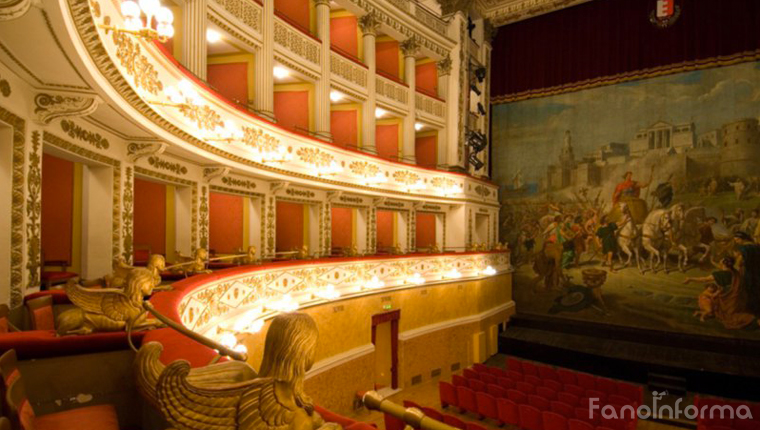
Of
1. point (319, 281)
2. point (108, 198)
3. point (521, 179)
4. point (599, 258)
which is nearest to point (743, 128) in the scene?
point (599, 258)

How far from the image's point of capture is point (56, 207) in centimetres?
834

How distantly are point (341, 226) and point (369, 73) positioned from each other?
560cm

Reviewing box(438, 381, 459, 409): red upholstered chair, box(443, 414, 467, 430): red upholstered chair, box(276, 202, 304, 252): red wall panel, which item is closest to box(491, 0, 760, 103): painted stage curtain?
box(276, 202, 304, 252): red wall panel

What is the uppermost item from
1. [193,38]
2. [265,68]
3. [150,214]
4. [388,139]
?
[265,68]

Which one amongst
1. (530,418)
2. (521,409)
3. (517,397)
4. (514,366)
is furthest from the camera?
(514,366)

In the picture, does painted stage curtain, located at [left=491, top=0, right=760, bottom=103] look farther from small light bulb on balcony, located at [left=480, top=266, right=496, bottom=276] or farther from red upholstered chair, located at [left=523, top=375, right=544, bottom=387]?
red upholstered chair, located at [left=523, top=375, right=544, bottom=387]

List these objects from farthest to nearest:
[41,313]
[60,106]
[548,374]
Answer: [548,374] < [60,106] < [41,313]

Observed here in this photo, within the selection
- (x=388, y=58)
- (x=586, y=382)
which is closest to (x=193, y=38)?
(x=388, y=58)

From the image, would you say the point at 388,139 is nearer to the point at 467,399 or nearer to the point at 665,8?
the point at 665,8

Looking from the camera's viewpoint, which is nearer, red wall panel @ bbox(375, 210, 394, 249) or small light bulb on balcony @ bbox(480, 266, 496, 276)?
small light bulb on balcony @ bbox(480, 266, 496, 276)

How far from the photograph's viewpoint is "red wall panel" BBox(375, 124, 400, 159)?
60.2 feet

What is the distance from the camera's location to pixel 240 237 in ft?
39.8

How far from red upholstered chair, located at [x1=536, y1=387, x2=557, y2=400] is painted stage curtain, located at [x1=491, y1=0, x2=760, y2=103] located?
12.8 meters

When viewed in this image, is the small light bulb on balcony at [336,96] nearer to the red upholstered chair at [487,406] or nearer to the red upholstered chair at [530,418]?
the red upholstered chair at [487,406]
